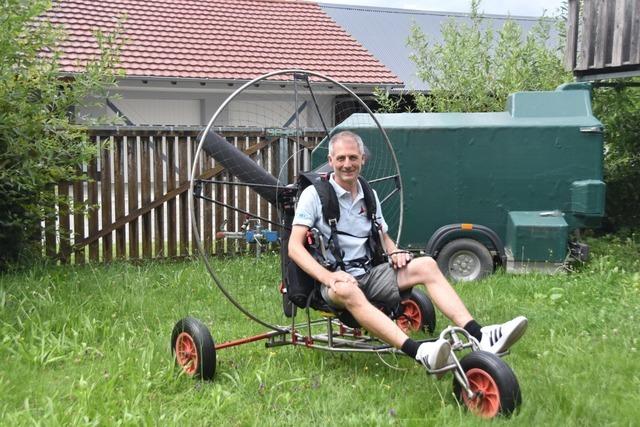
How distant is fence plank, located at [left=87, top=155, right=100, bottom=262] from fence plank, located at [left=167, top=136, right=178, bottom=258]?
0.78 metres

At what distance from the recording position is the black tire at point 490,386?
322 centimetres

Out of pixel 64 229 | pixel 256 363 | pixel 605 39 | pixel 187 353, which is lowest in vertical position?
pixel 256 363

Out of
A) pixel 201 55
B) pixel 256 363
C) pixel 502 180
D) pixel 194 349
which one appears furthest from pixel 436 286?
pixel 201 55

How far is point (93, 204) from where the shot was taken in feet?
24.4

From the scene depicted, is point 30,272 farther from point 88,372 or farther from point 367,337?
point 367,337

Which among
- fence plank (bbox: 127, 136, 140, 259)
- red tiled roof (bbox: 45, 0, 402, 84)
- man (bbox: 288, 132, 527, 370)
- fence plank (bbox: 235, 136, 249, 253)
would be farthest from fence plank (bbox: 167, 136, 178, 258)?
red tiled roof (bbox: 45, 0, 402, 84)

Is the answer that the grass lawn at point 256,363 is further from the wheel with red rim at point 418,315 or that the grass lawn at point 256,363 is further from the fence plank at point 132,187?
the fence plank at point 132,187

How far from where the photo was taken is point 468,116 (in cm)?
720

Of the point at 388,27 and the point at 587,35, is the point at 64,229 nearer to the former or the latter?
the point at 587,35

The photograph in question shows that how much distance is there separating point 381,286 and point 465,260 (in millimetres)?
3001

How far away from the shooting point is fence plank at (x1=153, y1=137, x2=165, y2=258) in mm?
7812

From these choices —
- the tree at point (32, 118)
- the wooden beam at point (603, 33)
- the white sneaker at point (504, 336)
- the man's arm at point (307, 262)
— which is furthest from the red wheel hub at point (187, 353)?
the wooden beam at point (603, 33)

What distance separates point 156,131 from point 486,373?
5.47m

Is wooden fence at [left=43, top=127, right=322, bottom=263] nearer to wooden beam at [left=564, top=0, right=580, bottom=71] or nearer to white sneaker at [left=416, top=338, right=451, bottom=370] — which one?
wooden beam at [left=564, top=0, right=580, bottom=71]
